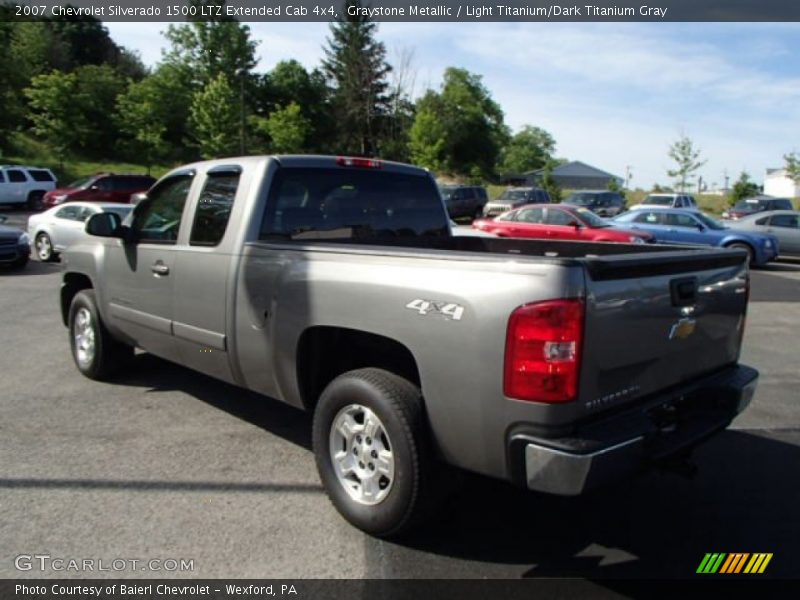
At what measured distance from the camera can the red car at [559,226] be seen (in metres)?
16.2

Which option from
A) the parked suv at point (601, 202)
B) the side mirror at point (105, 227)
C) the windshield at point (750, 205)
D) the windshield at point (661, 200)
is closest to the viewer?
the side mirror at point (105, 227)

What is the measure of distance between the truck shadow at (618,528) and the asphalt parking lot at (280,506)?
0.01m

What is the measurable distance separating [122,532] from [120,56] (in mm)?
82838

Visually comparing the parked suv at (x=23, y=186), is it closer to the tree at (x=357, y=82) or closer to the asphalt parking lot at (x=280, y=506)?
the asphalt parking lot at (x=280, y=506)

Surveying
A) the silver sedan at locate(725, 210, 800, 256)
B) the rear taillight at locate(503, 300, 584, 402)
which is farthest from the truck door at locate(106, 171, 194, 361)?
the silver sedan at locate(725, 210, 800, 256)

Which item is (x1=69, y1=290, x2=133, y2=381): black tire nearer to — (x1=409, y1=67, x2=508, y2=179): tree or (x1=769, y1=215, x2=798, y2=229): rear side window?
(x1=769, y1=215, x2=798, y2=229): rear side window

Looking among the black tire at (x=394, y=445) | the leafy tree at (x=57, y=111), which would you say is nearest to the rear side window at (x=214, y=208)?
the black tire at (x=394, y=445)

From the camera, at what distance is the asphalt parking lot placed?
3.09 m

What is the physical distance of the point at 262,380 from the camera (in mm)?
3885

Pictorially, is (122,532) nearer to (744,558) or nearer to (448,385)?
(448,385)

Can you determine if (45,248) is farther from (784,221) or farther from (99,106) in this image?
(99,106)

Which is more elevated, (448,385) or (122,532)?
(448,385)

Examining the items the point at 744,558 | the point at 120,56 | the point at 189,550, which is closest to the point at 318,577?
the point at 189,550

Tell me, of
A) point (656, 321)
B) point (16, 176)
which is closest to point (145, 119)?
point (16, 176)
